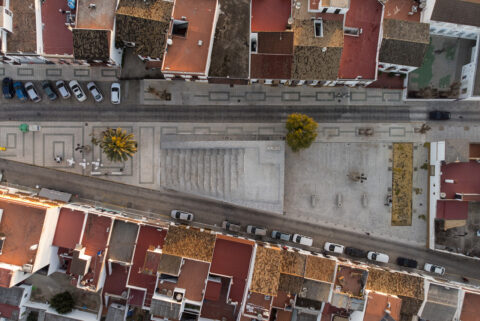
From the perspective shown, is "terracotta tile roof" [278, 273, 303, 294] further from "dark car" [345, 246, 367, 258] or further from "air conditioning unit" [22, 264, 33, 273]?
"air conditioning unit" [22, 264, 33, 273]

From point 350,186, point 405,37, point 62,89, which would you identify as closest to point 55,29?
point 62,89

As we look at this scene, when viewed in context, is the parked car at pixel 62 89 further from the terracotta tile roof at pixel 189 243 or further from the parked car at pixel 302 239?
the parked car at pixel 302 239

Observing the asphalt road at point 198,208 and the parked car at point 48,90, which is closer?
the parked car at point 48,90

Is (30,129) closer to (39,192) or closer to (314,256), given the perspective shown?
(39,192)

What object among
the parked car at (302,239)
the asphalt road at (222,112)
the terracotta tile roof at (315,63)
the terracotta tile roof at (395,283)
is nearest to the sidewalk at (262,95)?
the asphalt road at (222,112)

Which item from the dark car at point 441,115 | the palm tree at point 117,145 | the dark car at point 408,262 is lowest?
the dark car at point 408,262

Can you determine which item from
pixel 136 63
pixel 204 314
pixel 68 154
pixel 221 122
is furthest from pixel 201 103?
pixel 204 314
